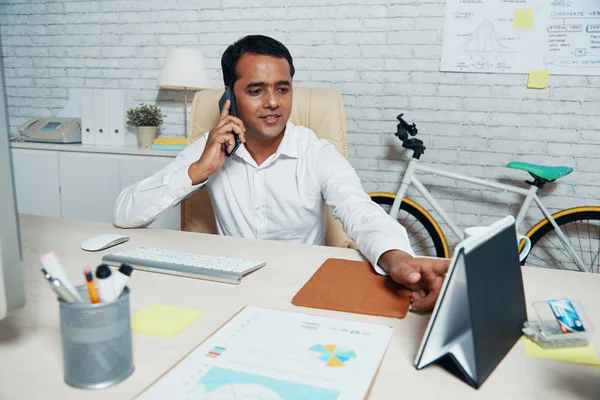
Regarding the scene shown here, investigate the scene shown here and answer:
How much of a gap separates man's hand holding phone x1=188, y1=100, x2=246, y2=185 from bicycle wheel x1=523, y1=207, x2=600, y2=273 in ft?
5.53

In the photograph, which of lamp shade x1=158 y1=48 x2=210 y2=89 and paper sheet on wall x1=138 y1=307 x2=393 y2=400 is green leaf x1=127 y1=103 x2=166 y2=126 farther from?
paper sheet on wall x1=138 y1=307 x2=393 y2=400

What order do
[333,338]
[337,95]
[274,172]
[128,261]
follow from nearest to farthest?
[333,338], [128,261], [274,172], [337,95]

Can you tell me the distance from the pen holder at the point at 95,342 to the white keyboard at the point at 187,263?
13.3 inches

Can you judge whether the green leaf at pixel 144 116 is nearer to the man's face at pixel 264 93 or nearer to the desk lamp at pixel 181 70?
the desk lamp at pixel 181 70

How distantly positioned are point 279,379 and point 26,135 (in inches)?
107

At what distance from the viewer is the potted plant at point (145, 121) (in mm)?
2676

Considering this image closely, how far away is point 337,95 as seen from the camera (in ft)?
5.53

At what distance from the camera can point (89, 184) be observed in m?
2.57

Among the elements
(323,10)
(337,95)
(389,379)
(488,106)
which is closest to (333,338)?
(389,379)

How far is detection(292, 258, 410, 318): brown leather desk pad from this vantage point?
78 cm

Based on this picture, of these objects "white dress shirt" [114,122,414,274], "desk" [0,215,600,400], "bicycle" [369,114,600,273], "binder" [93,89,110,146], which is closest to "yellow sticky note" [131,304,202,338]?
"desk" [0,215,600,400]

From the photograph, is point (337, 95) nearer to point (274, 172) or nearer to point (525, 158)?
point (274, 172)

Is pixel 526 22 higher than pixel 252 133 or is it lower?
higher

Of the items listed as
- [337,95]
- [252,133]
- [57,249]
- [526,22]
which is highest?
[526,22]
